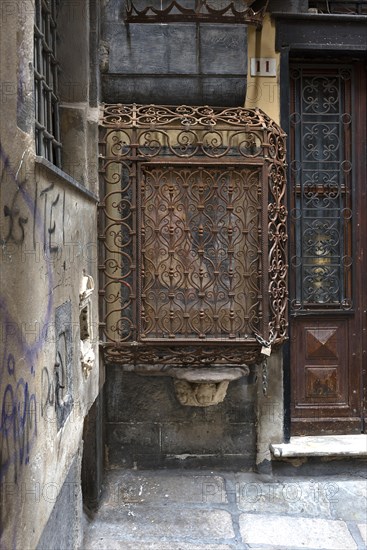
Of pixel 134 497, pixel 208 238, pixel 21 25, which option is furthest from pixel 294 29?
pixel 134 497

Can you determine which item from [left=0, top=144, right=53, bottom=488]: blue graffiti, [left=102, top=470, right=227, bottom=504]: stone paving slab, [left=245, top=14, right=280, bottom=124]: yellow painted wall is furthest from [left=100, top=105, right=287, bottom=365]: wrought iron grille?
[left=0, top=144, right=53, bottom=488]: blue graffiti

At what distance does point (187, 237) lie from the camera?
4125mm

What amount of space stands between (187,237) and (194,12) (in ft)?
5.17

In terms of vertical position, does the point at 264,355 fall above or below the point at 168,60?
below

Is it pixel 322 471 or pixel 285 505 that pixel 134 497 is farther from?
pixel 322 471

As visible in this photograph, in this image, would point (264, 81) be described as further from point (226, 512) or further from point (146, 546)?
point (146, 546)

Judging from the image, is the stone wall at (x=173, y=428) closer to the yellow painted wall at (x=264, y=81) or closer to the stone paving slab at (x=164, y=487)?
the stone paving slab at (x=164, y=487)

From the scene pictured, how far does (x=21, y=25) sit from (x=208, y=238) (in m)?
2.31

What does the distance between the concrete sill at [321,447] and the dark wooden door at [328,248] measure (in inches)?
6.1

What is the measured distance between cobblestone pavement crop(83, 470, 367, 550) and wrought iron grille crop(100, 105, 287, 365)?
3.36ft

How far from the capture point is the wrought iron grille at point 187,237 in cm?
409

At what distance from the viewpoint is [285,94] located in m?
4.58

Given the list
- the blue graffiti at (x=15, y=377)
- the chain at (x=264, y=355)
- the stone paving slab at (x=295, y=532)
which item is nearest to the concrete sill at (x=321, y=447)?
the chain at (x=264, y=355)

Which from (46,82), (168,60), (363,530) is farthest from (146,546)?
(168,60)
